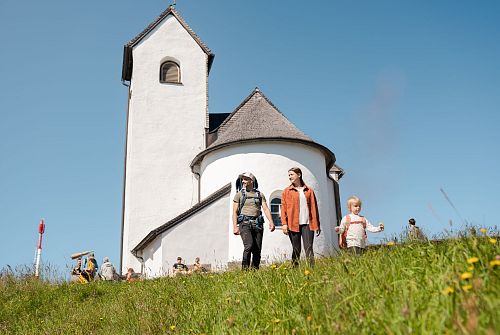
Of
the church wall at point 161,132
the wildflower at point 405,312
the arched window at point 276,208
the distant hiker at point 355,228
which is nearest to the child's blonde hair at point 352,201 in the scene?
the distant hiker at point 355,228

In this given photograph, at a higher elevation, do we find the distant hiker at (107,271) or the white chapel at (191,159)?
the white chapel at (191,159)

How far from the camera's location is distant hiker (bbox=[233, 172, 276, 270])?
9.07 metres

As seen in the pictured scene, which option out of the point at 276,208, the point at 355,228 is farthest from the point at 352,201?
the point at 276,208

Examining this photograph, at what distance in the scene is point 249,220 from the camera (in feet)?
30.0

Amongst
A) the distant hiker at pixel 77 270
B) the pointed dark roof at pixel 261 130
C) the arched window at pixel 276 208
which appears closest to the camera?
the distant hiker at pixel 77 270

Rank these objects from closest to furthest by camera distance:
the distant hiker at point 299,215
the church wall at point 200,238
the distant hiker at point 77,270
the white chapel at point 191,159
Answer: the distant hiker at point 299,215, the distant hiker at point 77,270, the church wall at point 200,238, the white chapel at point 191,159

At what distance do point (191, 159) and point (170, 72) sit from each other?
5030 millimetres

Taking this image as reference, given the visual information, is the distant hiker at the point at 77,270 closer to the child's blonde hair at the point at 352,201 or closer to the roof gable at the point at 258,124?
the roof gable at the point at 258,124

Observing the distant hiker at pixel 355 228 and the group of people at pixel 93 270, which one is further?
the group of people at pixel 93 270

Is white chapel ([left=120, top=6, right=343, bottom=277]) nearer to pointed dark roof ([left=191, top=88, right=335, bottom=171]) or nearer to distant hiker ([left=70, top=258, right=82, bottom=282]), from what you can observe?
pointed dark roof ([left=191, top=88, right=335, bottom=171])

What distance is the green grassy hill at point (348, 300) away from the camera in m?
2.97

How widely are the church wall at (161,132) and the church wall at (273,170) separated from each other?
3.39 metres

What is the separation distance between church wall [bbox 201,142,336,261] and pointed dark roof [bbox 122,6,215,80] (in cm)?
804

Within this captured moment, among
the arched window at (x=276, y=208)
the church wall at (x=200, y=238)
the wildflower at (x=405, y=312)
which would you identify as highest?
the arched window at (x=276, y=208)
